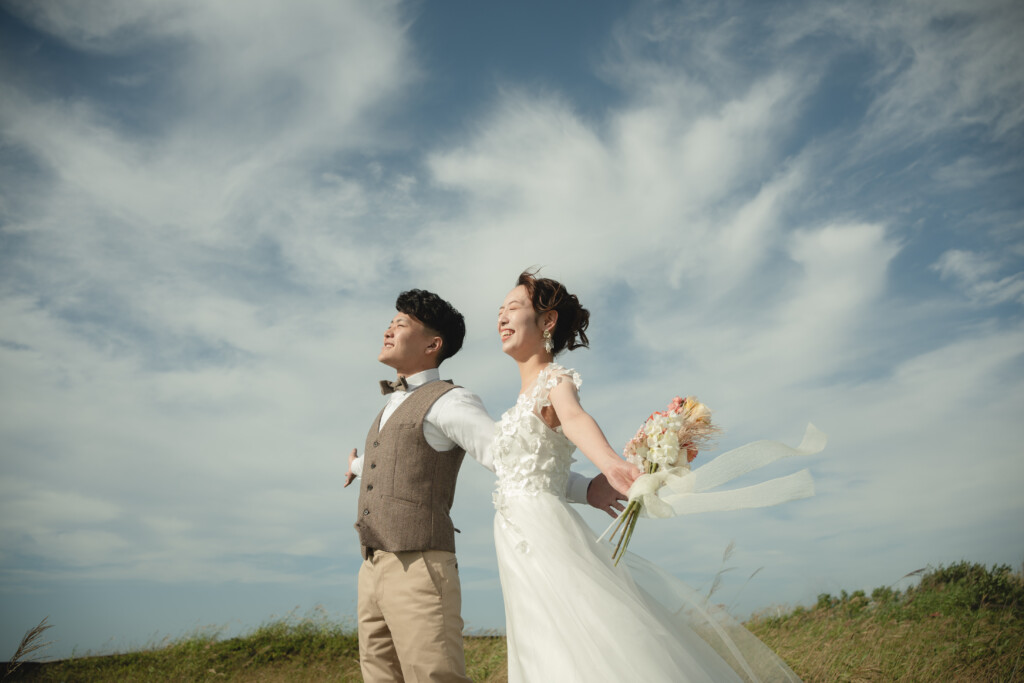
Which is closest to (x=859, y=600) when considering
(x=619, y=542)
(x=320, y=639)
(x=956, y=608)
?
(x=956, y=608)

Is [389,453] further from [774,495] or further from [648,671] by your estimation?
[774,495]

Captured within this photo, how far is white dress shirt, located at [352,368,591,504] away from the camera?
3587 mm

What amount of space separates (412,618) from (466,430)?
0.97 meters

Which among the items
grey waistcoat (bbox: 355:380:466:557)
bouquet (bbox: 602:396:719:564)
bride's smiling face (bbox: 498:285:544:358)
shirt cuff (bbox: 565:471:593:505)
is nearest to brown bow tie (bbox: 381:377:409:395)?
grey waistcoat (bbox: 355:380:466:557)

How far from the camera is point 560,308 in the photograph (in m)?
3.83

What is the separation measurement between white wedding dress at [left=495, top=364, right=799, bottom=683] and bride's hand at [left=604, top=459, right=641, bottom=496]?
1.07 feet

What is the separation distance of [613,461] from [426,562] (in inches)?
49.0

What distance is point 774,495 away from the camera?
2.81 metres

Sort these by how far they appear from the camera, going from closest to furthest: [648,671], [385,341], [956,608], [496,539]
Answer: [648,671] < [496,539] < [385,341] < [956,608]

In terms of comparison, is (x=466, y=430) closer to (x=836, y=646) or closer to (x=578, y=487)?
(x=578, y=487)

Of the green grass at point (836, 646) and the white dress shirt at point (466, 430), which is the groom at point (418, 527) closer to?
the white dress shirt at point (466, 430)

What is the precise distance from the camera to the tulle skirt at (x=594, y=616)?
9.13ft

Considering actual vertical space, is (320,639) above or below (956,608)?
above

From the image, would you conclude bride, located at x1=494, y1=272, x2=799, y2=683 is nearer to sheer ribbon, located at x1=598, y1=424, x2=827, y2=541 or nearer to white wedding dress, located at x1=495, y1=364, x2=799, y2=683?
white wedding dress, located at x1=495, y1=364, x2=799, y2=683
